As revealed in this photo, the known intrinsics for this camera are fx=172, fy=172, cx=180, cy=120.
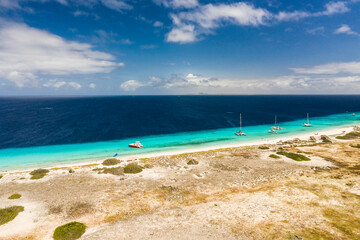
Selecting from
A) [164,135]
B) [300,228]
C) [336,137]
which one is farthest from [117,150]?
[336,137]

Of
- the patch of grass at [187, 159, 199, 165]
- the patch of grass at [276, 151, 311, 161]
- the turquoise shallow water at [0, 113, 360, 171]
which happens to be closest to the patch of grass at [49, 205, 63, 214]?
the turquoise shallow water at [0, 113, 360, 171]

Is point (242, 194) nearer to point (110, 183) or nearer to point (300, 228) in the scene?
point (300, 228)

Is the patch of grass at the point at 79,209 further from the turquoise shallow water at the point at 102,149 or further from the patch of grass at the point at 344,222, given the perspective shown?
the patch of grass at the point at 344,222

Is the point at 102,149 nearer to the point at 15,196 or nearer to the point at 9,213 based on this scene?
the point at 15,196

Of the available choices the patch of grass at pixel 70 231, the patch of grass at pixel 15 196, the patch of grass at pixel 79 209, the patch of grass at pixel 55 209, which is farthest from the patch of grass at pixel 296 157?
the patch of grass at pixel 15 196

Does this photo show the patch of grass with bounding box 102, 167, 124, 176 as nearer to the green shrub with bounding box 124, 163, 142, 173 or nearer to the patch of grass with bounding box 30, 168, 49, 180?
the green shrub with bounding box 124, 163, 142, 173

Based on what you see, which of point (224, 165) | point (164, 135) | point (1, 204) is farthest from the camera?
point (164, 135)

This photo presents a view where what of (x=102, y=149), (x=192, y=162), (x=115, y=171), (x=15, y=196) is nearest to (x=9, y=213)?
(x=15, y=196)

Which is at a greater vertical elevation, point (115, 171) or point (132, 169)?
point (132, 169)
